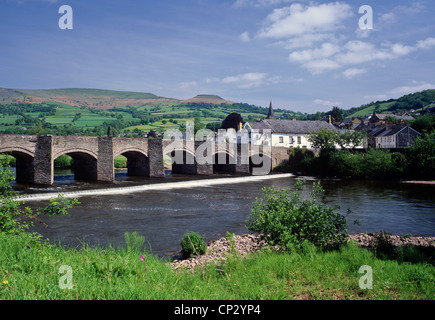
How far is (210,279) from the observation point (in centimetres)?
601

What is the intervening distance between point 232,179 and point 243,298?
112ft

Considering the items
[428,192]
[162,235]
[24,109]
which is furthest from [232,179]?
[24,109]

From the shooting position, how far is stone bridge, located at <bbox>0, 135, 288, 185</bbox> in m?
29.4

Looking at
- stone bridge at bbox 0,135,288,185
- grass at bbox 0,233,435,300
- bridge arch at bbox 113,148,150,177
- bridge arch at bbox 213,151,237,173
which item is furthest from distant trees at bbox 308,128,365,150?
grass at bbox 0,233,435,300

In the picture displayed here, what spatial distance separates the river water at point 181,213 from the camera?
13.9 metres

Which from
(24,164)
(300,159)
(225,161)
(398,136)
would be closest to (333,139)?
(300,159)

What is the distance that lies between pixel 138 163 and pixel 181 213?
76.6 ft

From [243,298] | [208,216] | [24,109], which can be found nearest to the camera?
[243,298]

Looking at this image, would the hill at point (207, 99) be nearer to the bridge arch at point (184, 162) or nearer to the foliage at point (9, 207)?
the bridge arch at point (184, 162)

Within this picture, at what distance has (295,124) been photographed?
67688 millimetres

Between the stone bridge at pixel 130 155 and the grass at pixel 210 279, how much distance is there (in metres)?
25.5

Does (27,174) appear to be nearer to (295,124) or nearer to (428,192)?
(428,192)

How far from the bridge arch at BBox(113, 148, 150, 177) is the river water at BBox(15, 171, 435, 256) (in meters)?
8.21

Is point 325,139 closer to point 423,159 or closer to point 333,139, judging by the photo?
point 333,139
